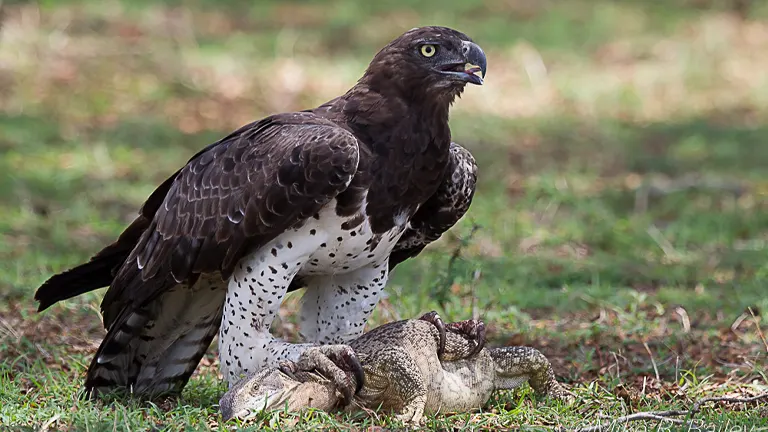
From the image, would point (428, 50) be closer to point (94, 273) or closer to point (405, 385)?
point (405, 385)

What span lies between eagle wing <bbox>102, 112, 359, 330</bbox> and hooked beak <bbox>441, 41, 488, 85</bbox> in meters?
0.57

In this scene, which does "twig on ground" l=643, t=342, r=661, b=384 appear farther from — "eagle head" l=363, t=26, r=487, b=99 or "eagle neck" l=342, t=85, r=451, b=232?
"eagle head" l=363, t=26, r=487, b=99

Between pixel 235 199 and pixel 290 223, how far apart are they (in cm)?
32

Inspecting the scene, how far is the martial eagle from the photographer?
17.6 ft

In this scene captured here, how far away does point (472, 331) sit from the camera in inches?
227

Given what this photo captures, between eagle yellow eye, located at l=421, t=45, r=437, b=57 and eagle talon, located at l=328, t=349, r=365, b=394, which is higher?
eagle yellow eye, located at l=421, t=45, r=437, b=57

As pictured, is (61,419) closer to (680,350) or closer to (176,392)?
(176,392)

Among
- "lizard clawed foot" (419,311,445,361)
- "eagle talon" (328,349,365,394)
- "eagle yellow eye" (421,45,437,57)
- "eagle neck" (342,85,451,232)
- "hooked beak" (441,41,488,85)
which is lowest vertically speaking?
"lizard clawed foot" (419,311,445,361)

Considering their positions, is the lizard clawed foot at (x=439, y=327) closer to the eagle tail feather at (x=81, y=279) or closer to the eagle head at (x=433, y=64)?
the eagle head at (x=433, y=64)

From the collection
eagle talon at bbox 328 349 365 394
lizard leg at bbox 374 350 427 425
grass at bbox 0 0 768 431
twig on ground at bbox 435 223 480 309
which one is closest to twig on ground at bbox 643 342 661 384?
grass at bbox 0 0 768 431

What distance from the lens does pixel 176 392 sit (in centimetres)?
610

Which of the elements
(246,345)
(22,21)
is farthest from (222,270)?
(22,21)

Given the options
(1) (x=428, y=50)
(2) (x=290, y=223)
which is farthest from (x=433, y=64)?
(2) (x=290, y=223)

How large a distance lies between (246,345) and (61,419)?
88 centimetres
